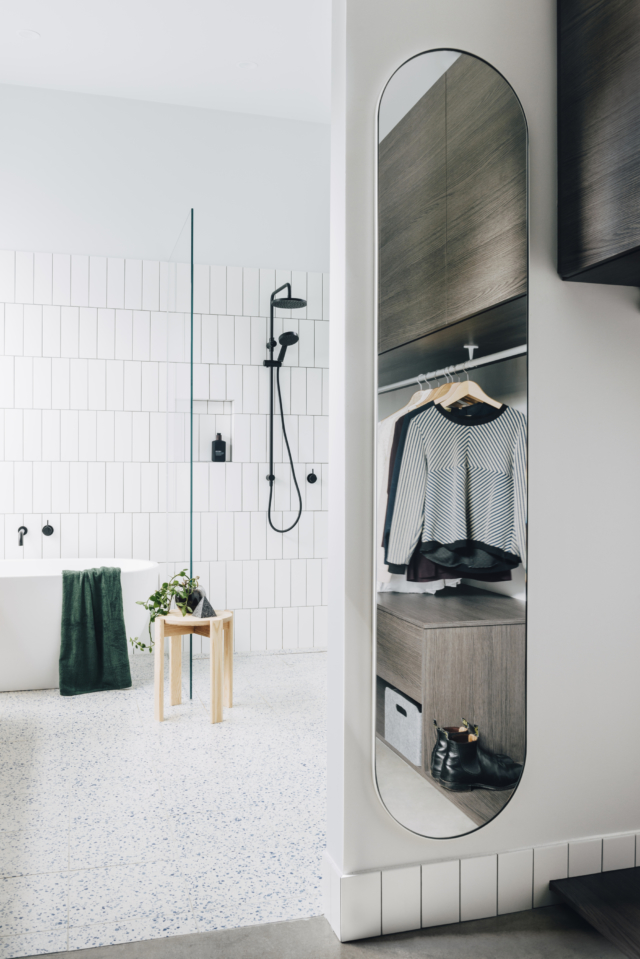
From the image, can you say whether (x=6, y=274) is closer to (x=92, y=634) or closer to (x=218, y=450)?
(x=218, y=450)

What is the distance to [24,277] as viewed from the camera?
4.48m

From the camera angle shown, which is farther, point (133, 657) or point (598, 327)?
point (133, 657)

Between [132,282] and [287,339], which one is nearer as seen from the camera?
[287,339]

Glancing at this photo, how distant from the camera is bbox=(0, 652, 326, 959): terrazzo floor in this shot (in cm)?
187

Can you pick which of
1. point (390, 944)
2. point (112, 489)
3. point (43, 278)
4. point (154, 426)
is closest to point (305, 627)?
point (112, 489)

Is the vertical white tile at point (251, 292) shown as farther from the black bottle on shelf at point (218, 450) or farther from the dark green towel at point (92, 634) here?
the dark green towel at point (92, 634)

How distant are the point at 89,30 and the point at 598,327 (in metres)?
2.16

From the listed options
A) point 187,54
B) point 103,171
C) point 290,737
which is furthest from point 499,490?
point 103,171

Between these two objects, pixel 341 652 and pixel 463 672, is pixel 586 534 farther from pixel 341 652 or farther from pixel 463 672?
pixel 341 652

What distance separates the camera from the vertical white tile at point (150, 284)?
4660 mm

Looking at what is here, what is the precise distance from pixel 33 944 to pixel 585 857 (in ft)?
4.69

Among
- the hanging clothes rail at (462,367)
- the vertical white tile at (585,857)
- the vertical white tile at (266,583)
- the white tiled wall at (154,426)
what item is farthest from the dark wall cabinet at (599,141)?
the vertical white tile at (266,583)

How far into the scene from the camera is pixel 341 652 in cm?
179

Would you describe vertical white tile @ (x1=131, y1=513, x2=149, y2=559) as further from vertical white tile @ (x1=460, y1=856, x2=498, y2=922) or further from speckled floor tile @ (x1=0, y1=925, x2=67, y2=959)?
vertical white tile @ (x1=460, y1=856, x2=498, y2=922)
